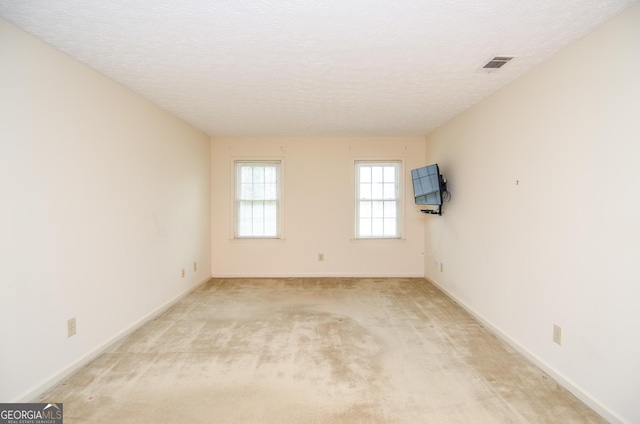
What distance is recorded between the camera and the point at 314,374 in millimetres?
2322

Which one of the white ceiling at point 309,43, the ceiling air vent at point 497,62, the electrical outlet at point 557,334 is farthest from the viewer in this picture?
the ceiling air vent at point 497,62

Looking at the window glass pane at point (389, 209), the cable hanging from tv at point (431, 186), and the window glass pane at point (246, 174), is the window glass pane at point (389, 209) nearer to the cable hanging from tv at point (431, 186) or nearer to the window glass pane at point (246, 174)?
the cable hanging from tv at point (431, 186)

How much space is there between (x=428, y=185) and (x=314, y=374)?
2987 millimetres

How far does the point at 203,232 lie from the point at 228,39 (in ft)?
11.5

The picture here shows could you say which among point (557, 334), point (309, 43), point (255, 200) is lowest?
point (557, 334)

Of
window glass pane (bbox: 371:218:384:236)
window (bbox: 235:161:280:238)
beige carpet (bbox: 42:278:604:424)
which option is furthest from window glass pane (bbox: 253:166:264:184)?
beige carpet (bbox: 42:278:604:424)

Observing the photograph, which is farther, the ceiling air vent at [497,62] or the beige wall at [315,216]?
the beige wall at [315,216]

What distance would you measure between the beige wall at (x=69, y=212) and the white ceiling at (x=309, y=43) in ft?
0.92

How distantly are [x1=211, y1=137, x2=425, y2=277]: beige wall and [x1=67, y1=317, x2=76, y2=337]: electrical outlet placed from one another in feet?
9.71

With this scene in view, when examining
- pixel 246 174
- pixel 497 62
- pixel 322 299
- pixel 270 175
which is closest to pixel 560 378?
pixel 497 62

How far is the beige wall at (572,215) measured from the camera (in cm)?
178

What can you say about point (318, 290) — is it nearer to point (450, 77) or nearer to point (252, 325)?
point (252, 325)

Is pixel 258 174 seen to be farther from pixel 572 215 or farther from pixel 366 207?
pixel 572 215

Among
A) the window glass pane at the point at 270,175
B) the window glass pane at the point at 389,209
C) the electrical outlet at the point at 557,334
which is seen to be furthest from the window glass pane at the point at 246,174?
the electrical outlet at the point at 557,334
